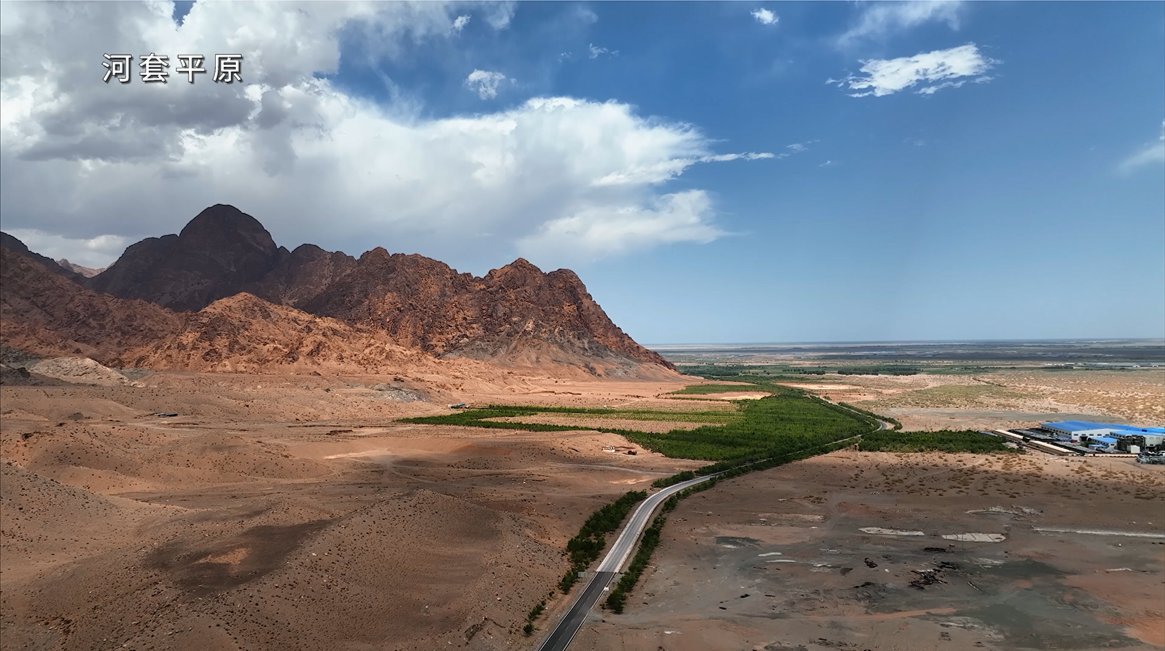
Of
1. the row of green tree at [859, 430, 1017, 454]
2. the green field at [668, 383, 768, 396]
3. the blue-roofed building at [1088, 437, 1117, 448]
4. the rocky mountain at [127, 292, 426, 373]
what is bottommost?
the green field at [668, 383, 768, 396]

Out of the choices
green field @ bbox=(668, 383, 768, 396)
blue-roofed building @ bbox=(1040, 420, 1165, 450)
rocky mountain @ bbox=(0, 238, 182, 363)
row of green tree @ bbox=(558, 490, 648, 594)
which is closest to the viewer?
row of green tree @ bbox=(558, 490, 648, 594)

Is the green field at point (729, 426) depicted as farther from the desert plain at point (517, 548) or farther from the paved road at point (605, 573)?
the paved road at point (605, 573)

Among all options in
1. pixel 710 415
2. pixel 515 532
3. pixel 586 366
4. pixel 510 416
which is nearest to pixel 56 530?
pixel 515 532

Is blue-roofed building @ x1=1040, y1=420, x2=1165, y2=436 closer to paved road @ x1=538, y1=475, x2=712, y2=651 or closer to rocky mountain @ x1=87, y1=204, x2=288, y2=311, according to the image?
paved road @ x1=538, y1=475, x2=712, y2=651

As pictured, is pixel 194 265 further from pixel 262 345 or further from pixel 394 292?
pixel 262 345

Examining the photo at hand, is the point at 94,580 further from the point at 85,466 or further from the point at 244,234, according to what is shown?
the point at 244,234

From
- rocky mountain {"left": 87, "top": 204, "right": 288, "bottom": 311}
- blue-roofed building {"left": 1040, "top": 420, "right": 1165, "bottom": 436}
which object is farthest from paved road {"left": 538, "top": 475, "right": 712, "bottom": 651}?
rocky mountain {"left": 87, "top": 204, "right": 288, "bottom": 311}
